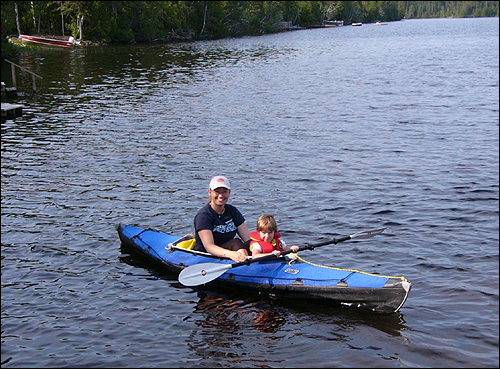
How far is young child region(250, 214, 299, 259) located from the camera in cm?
840

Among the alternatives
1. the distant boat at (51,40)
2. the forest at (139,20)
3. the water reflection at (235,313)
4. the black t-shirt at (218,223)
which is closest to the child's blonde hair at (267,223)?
the black t-shirt at (218,223)

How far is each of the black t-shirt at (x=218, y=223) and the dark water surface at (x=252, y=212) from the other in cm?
92

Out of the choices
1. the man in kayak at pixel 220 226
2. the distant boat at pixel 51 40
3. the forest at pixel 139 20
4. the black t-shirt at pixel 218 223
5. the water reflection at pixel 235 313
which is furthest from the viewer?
the forest at pixel 139 20

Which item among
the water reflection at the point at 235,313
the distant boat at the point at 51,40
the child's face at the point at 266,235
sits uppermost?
the distant boat at the point at 51,40

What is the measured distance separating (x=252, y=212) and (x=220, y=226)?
12.0 feet

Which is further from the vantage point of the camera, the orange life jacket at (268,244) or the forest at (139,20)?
the forest at (139,20)

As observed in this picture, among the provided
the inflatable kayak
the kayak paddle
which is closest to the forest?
the inflatable kayak

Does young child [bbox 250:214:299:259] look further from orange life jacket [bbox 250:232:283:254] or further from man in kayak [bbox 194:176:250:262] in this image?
man in kayak [bbox 194:176:250:262]

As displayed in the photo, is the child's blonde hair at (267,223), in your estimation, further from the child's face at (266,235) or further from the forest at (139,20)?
the forest at (139,20)

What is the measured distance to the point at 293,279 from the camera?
330 inches

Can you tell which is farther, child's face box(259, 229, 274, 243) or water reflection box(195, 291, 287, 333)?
child's face box(259, 229, 274, 243)

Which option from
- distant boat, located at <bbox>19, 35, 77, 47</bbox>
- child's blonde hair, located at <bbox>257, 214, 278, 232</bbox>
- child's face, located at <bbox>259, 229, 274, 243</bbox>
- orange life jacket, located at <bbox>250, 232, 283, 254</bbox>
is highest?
distant boat, located at <bbox>19, 35, 77, 47</bbox>

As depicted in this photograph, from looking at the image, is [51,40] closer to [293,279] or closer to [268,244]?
[268,244]

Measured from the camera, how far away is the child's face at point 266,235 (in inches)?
333
